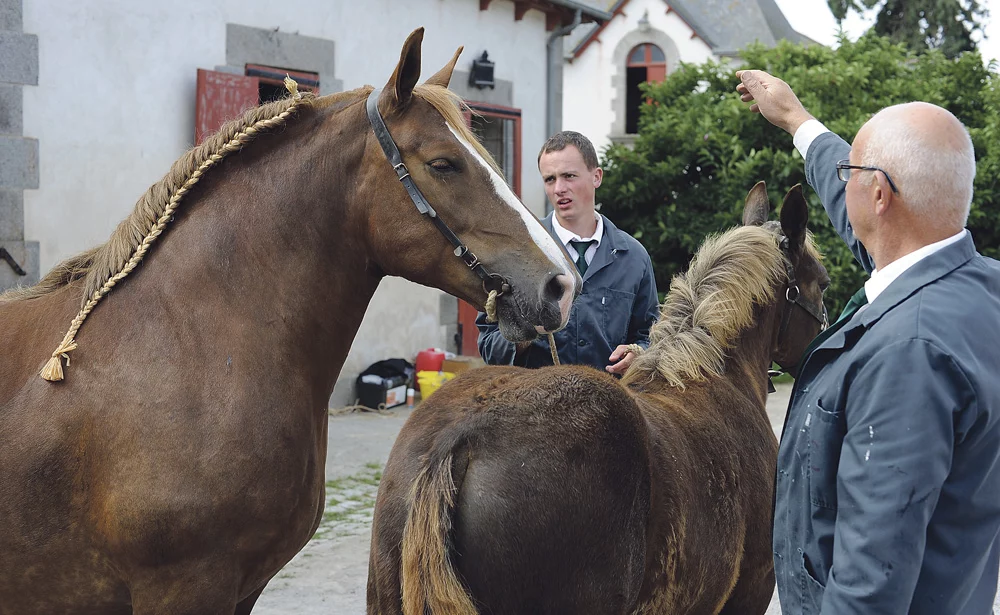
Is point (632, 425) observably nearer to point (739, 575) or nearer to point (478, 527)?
point (478, 527)

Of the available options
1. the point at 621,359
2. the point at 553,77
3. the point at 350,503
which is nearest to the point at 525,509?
the point at 621,359

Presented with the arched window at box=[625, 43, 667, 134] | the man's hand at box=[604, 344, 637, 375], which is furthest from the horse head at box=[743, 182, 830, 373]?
the arched window at box=[625, 43, 667, 134]

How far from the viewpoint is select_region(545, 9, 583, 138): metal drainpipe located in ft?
34.6

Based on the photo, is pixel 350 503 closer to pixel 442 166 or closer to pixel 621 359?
pixel 621 359

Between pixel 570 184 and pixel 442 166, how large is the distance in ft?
3.86

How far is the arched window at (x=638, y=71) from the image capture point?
21.9 m

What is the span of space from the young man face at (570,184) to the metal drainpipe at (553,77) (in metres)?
7.26

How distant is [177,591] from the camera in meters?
2.11

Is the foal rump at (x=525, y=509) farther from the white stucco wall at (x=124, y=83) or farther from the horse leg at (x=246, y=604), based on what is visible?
the white stucco wall at (x=124, y=83)

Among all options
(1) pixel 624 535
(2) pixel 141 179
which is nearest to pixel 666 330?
(1) pixel 624 535

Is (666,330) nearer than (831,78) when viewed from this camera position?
Yes

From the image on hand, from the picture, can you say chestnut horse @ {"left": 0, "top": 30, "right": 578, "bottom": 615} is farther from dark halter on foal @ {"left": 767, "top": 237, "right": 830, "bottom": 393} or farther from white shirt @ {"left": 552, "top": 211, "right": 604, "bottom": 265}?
dark halter on foal @ {"left": 767, "top": 237, "right": 830, "bottom": 393}

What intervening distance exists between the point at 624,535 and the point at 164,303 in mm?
1255

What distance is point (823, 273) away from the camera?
11.1 ft
